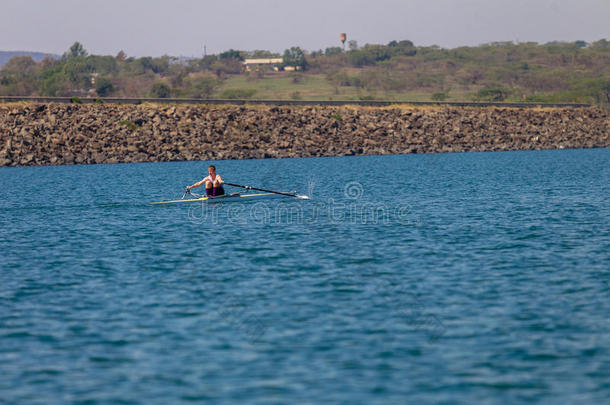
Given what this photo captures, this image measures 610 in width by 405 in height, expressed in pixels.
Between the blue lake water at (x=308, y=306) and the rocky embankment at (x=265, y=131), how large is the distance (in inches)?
2315

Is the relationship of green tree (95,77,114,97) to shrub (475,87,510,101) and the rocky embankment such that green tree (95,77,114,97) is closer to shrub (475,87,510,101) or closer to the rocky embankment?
the rocky embankment

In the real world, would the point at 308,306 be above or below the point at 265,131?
below

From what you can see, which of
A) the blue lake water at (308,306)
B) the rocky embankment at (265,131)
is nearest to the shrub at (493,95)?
the rocky embankment at (265,131)

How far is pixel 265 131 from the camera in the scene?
10881cm

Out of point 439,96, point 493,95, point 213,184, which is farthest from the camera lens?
point 439,96

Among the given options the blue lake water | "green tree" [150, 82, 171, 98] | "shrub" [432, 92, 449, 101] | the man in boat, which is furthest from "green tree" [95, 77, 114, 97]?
the man in boat

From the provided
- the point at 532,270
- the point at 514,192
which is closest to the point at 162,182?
the point at 514,192

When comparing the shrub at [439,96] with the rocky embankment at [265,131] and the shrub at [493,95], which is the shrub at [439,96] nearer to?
the shrub at [493,95]

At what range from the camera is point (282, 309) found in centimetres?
1708

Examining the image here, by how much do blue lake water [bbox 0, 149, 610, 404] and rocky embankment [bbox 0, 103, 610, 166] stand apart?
193 feet

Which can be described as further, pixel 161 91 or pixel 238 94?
pixel 238 94

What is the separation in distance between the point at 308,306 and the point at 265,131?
304 ft

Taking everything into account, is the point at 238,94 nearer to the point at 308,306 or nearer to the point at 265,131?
the point at 265,131

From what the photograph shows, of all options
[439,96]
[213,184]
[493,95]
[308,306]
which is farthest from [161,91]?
[308,306]
